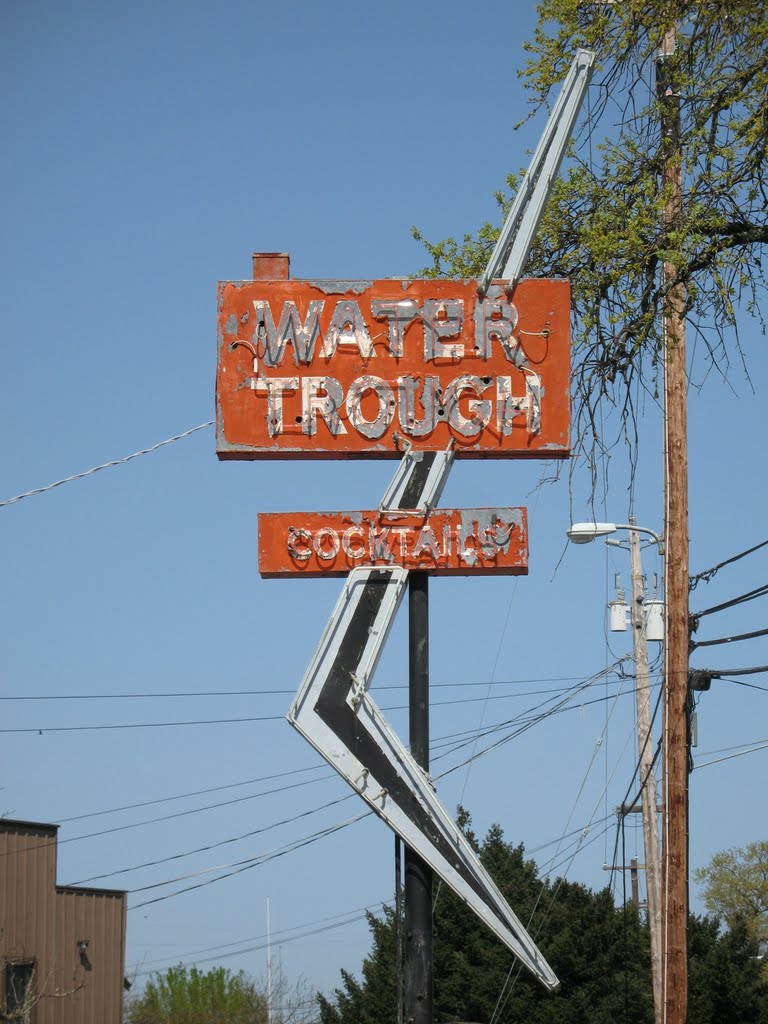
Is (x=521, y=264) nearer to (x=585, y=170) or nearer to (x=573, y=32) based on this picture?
(x=585, y=170)

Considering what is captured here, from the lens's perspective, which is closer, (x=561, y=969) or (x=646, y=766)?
(x=646, y=766)

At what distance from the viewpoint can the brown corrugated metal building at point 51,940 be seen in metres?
22.6

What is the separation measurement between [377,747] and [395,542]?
1.48m

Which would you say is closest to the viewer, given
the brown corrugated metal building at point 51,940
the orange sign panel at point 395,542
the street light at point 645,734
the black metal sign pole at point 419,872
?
the black metal sign pole at point 419,872

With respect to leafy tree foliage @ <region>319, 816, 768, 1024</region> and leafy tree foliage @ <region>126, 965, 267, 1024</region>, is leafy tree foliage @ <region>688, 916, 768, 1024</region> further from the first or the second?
leafy tree foliage @ <region>126, 965, 267, 1024</region>

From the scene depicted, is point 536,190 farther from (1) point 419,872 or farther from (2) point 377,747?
(1) point 419,872

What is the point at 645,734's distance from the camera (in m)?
22.9

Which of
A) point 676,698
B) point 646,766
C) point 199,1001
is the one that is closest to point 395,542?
point 676,698

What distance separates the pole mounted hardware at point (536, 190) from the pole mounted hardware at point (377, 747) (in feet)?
7.94

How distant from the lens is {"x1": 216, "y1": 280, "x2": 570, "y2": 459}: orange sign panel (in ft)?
37.2

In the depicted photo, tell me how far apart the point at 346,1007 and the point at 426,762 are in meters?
20.8

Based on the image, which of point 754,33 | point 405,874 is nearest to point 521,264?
point 754,33

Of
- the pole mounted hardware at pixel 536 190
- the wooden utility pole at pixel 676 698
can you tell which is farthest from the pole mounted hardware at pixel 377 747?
the wooden utility pole at pixel 676 698

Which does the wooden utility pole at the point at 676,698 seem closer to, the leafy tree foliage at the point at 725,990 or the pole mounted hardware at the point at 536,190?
the pole mounted hardware at the point at 536,190
